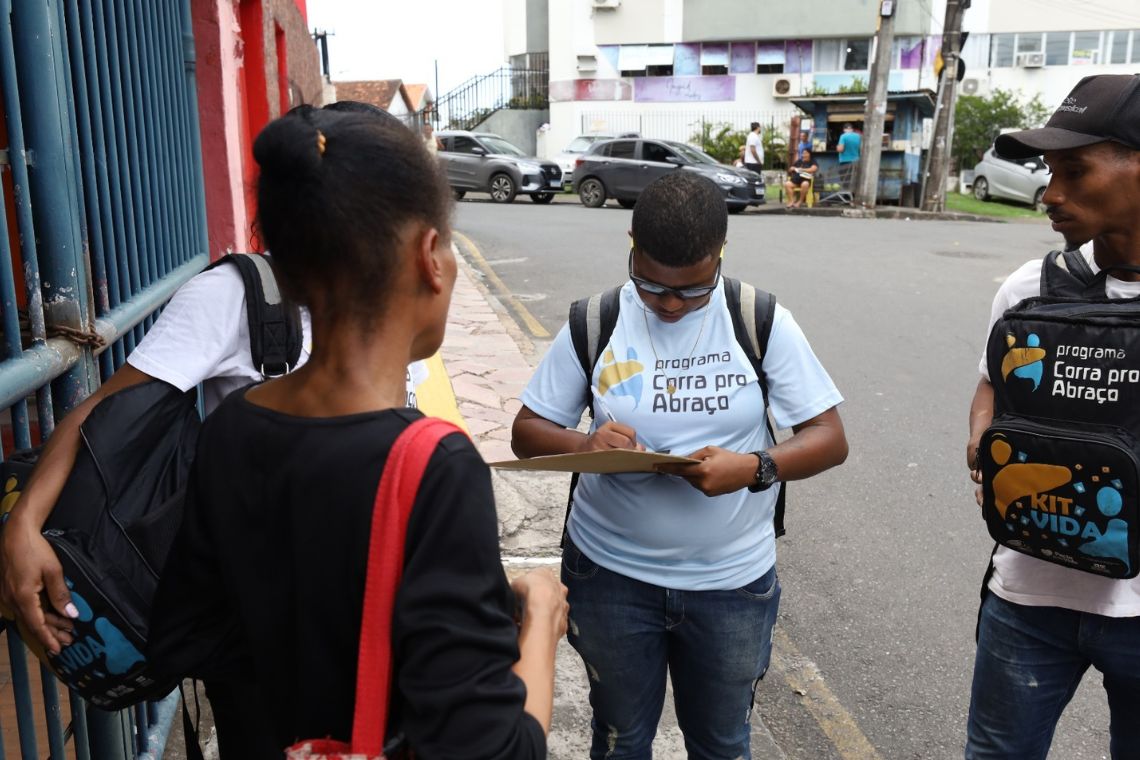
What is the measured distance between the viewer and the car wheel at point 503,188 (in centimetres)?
2188

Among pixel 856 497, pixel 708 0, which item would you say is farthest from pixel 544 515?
pixel 708 0

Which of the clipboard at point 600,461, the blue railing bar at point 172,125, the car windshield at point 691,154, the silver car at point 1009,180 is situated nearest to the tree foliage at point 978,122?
the silver car at point 1009,180

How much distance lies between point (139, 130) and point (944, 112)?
19298mm

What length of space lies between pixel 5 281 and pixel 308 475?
1158mm

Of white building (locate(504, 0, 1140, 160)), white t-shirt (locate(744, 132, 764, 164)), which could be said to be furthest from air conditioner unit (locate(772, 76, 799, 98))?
white t-shirt (locate(744, 132, 764, 164))

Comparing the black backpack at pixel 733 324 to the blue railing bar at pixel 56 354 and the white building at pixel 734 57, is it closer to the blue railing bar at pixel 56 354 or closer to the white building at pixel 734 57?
the blue railing bar at pixel 56 354

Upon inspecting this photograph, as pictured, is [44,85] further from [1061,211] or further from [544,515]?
[544,515]

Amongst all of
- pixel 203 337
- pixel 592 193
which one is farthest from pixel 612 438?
pixel 592 193

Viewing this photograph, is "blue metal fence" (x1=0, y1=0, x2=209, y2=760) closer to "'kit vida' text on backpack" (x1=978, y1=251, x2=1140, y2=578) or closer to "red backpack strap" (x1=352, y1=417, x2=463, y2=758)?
"red backpack strap" (x1=352, y1=417, x2=463, y2=758)

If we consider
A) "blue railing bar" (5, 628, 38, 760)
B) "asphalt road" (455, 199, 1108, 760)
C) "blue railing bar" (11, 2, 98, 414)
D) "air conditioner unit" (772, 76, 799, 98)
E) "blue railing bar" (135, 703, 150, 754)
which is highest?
"air conditioner unit" (772, 76, 799, 98)

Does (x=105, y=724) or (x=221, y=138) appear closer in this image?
(x=105, y=724)

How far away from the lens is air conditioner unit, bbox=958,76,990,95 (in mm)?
35312

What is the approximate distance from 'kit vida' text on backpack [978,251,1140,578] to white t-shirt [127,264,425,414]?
1429 millimetres

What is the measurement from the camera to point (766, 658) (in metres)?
2.38
